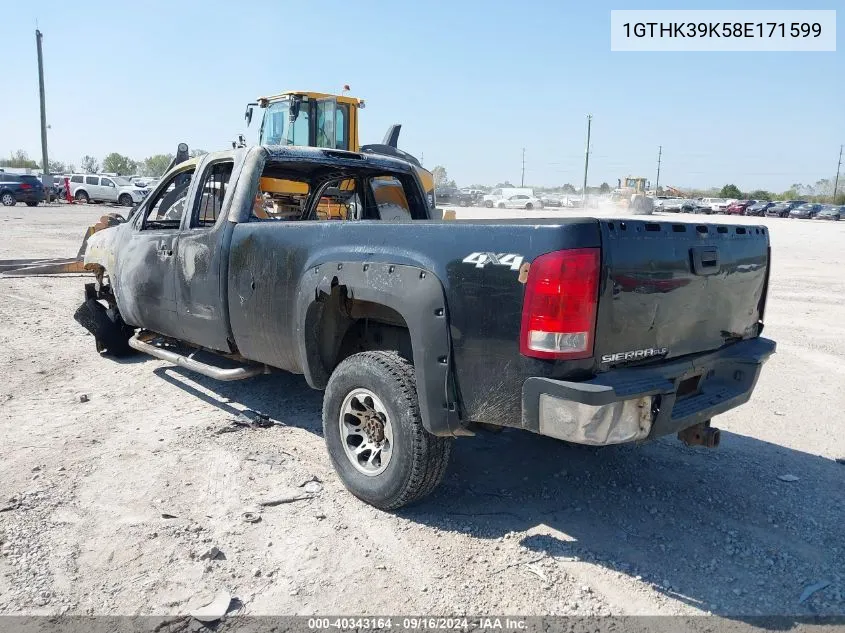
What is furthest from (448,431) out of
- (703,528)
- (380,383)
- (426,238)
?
(703,528)

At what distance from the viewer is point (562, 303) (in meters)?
2.70

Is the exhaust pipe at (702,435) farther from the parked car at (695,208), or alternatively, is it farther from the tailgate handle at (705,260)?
the parked car at (695,208)

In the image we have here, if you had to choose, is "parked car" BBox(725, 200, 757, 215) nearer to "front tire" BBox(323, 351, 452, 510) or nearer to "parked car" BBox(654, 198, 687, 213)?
"parked car" BBox(654, 198, 687, 213)

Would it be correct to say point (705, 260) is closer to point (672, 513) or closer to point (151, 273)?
point (672, 513)

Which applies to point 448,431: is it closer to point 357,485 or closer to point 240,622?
point 357,485

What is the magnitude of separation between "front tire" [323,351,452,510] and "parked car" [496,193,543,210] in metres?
53.9

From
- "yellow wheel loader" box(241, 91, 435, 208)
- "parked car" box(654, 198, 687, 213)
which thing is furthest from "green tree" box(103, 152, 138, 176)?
"yellow wheel loader" box(241, 91, 435, 208)

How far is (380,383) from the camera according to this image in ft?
11.1

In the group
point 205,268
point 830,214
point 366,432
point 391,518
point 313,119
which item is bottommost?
point 391,518

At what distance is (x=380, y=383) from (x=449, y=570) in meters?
0.96

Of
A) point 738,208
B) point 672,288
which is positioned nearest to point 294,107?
point 672,288

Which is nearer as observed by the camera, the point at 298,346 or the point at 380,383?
the point at 380,383

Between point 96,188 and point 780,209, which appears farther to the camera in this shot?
point 780,209

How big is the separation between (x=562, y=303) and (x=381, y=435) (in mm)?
1366
